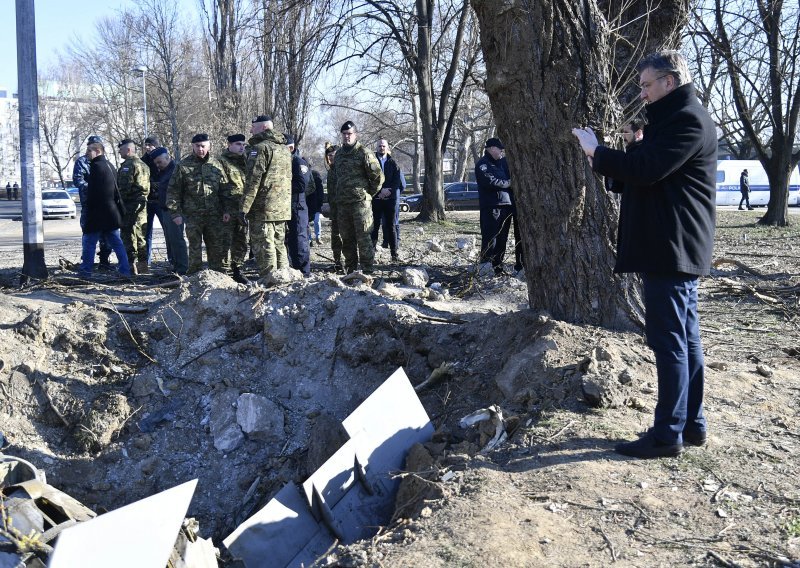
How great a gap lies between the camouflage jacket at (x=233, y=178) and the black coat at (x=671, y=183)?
6377 mm

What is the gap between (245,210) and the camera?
8.41 m

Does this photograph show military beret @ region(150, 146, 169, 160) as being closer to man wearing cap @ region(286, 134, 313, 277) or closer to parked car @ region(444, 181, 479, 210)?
man wearing cap @ region(286, 134, 313, 277)

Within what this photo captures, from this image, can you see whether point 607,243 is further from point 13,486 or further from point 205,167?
point 205,167

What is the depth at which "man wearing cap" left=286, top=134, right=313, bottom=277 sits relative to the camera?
978cm

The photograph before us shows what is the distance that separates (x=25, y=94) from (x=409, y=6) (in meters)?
11.0

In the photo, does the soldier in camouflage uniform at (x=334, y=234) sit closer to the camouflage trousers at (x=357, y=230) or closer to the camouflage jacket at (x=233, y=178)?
the camouflage trousers at (x=357, y=230)

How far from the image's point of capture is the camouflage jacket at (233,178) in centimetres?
943

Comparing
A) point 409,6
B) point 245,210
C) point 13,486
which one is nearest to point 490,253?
point 245,210

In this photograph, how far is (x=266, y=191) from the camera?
854 centimetres

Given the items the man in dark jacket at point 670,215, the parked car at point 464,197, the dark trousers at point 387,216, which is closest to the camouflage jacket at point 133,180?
the dark trousers at point 387,216

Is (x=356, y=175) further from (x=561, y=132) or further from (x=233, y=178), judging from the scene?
(x=561, y=132)

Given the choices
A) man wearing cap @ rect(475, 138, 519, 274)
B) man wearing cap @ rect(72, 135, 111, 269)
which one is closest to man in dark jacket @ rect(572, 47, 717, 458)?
man wearing cap @ rect(475, 138, 519, 274)

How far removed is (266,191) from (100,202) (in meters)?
2.77

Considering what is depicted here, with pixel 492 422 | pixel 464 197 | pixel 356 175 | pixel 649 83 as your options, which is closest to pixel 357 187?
pixel 356 175
